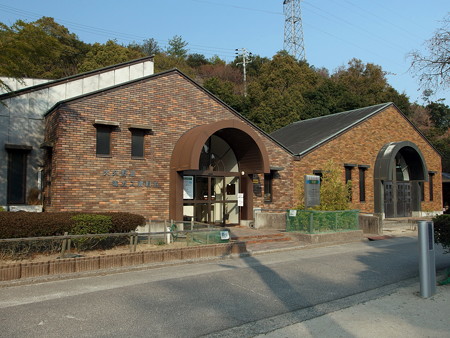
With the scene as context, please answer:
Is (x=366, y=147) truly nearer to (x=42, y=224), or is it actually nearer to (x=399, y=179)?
(x=399, y=179)

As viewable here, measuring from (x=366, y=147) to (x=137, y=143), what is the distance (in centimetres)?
1508

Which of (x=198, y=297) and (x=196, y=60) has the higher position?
(x=196, y=60)

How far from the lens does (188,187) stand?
53.9ft

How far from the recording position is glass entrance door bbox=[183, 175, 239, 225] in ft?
54.8

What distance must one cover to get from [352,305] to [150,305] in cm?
351

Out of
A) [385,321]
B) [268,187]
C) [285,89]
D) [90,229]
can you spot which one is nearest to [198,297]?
[385,321]

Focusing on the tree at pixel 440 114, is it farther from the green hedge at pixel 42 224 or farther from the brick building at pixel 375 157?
the green hedge at pixel 42 224

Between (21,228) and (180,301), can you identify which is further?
(21,228)

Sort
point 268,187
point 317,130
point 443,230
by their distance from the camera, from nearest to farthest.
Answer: point 443,230, point 268,187, point 317,130

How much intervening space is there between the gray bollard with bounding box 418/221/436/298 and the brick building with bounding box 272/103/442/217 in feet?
42.9

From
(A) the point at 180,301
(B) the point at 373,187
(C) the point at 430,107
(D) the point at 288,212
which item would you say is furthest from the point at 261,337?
(C) the point at 430,107

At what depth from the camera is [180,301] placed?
697 cm

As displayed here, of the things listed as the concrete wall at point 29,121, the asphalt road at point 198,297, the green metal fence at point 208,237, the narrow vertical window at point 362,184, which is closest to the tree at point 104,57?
the concrete wall at point 29,121

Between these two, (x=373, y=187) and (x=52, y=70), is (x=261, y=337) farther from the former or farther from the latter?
(x=52, y=70)
